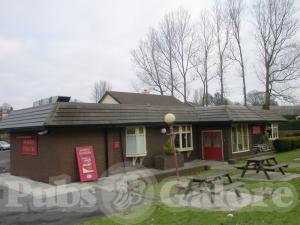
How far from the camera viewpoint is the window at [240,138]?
2075cm

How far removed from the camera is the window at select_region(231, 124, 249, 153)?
68.1 feet

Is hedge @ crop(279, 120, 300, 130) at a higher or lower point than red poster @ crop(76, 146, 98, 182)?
higher

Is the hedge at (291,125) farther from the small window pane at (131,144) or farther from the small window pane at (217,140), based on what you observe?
the small window pane at (131,144)

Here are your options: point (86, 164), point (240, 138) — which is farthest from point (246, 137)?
point (86, 164)

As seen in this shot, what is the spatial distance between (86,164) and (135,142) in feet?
11.1

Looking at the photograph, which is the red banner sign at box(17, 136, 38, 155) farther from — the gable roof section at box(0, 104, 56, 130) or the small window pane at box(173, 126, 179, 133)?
the small window pane at box(173, 126, 179, 133)

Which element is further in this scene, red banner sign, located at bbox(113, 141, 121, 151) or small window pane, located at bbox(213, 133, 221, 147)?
small window pane, located at bbox(213, 133, 221, 147)

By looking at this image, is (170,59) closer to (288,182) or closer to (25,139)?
(25,139)

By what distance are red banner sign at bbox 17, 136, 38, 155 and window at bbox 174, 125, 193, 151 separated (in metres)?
8.21

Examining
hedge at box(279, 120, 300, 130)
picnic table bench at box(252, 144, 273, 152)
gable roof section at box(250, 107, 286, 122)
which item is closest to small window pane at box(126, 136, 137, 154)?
picnic table bench at box(252, 144, 273, 152)

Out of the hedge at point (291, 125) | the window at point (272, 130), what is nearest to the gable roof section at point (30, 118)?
the window at point (272, 130)

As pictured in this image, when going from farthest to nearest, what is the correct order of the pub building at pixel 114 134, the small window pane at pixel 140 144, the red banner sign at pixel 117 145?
the small window pane at pixel 140 144, the red banner sign at pixel 117 145, the pub building at pixel 114 134

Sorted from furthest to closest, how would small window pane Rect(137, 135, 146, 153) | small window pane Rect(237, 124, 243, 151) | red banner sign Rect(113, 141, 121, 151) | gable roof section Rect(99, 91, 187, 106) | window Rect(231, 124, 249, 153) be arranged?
gable roof section Rect(99, 91, 187, 106), small window pane Rect(237, 124, 243, 151), window Rect(231, 124, 249, 153), small window pane Rect(137, 135, 146, 153), red banner sign Rect(113, 141, 121, 151)

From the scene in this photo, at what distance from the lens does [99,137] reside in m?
15.2
